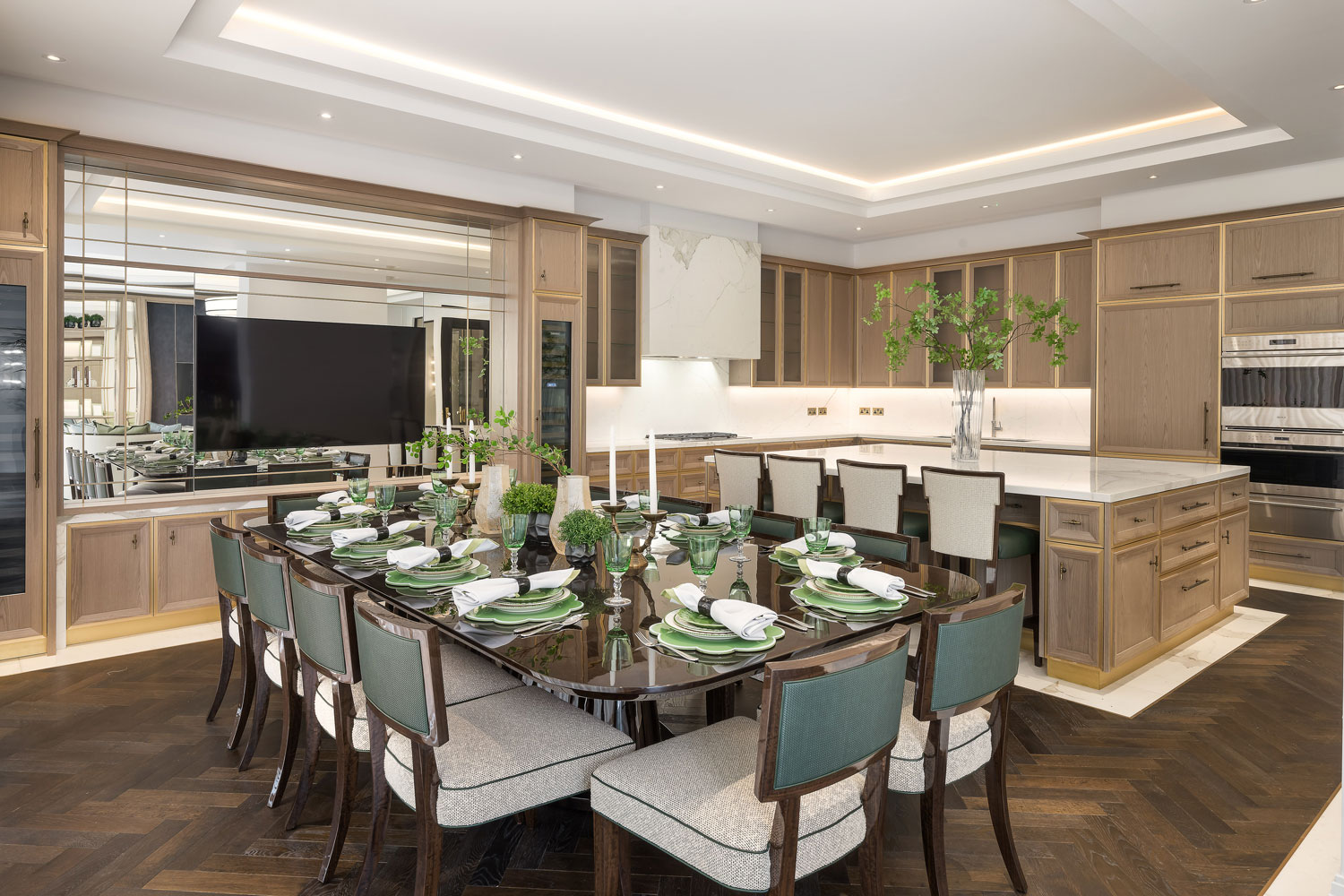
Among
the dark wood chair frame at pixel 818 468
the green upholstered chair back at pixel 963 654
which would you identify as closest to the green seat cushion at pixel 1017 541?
the dark wood chair frame at pixel 818 468

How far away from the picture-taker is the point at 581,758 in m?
1.79

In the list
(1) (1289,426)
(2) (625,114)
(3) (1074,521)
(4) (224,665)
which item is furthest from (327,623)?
(1) (1289,426)

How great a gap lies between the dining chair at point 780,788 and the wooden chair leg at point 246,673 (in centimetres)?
167

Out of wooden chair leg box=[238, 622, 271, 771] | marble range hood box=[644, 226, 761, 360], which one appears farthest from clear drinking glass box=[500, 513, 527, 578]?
marble range hood box=[644, 226, 761, 360]

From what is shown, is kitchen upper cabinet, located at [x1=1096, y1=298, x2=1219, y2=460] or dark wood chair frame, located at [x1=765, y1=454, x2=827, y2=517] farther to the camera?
kitchen upper cabinet, located at [x1=1096, y1=298, x2=1219, y2=460]

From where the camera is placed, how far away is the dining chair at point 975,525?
3389 mm

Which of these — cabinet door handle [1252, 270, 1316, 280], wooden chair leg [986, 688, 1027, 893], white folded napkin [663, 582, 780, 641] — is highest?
cabinet door handle [1252, 270, 1316, 280]

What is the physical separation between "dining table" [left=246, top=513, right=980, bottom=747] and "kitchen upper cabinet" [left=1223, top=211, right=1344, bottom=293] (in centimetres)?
453

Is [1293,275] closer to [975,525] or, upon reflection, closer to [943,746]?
[975,525]

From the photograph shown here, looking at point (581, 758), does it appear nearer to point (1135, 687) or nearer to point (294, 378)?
point (1135, 687)

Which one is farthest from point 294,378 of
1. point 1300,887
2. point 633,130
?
point 1300,887

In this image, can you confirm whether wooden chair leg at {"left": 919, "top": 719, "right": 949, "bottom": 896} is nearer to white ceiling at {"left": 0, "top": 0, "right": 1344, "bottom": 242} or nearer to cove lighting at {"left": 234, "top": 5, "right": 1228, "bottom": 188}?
white ceiling at {"left": 0, "top": 0, "right": 1344, "bottom": 242}

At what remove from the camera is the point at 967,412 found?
4309 mm

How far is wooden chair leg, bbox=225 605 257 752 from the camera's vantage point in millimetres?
2727
